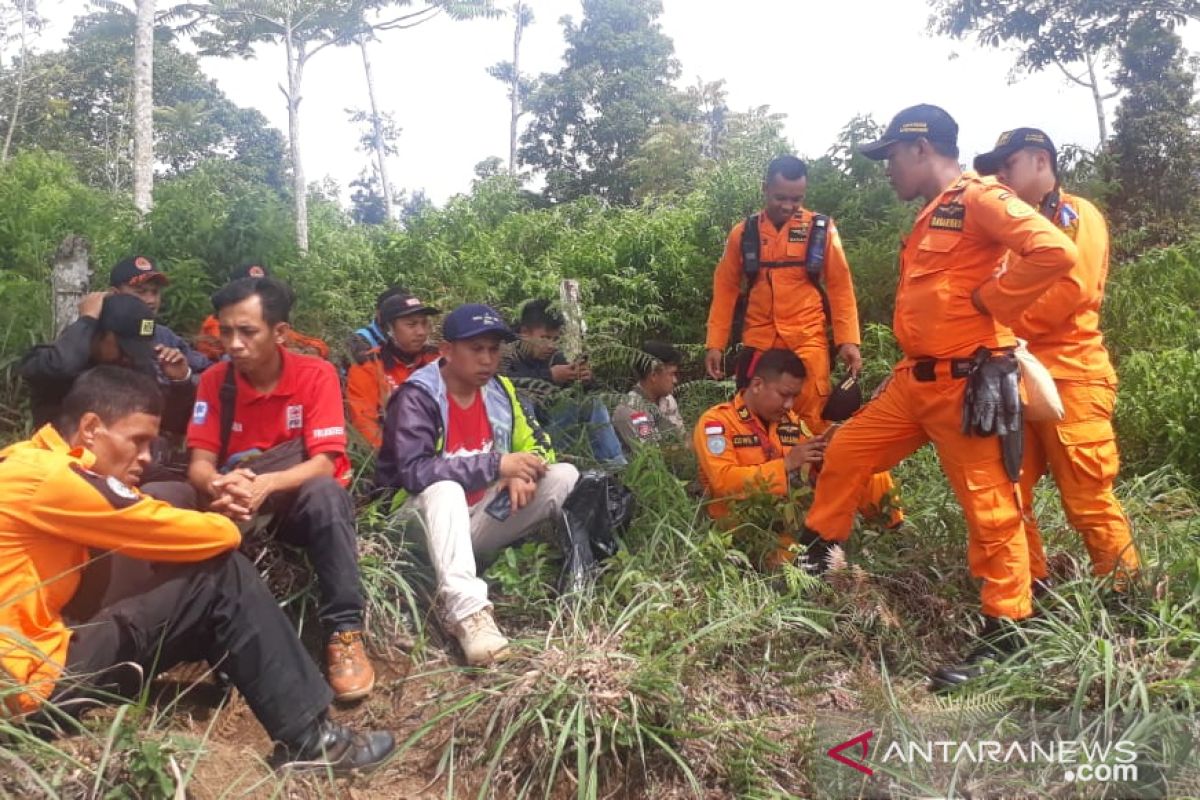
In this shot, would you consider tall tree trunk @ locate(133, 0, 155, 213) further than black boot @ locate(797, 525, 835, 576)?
Yes

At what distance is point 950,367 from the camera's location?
2955mm

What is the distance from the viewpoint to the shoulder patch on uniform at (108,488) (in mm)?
2207

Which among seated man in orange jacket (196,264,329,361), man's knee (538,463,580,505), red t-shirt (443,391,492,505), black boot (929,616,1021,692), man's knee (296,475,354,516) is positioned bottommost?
black boot (929,616,1021,692)

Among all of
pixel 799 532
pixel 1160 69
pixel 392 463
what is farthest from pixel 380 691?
pixel 1160 69

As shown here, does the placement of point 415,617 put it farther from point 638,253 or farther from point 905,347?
point 638,253

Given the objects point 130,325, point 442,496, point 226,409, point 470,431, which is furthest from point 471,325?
point 130,325

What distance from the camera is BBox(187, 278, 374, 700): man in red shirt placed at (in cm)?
280

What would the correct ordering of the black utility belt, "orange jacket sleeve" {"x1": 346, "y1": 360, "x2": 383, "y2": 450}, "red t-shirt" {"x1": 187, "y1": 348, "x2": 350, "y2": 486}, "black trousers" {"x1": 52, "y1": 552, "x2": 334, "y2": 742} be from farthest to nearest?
"orange jacket sleeve" {"x1": 346, "y1": 360, "x2": 383, "y2": 450}
"red t-shirt" {"x1": 187, "y1": 348, "x2": 350, "y2": 486}
the black utility belt
"black trousers" {"x1": 52, "y1": 552, "x2": 334, "y2": 742}

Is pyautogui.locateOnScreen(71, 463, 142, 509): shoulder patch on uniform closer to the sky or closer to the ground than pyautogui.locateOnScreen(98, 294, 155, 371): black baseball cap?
closer to the ground

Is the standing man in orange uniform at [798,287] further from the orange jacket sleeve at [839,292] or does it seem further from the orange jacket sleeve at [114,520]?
the orange jacket sleeve at [114,520]

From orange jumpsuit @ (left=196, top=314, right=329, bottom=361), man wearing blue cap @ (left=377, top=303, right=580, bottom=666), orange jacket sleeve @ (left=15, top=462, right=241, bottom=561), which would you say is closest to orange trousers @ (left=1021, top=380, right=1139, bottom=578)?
man wearing blue cap @ (left=377, top=303, right=580, bottom=666)

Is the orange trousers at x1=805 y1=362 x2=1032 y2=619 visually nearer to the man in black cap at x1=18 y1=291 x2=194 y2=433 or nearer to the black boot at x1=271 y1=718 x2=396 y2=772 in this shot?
the black boot at x1=271 y1=718 x2=396 y2=772

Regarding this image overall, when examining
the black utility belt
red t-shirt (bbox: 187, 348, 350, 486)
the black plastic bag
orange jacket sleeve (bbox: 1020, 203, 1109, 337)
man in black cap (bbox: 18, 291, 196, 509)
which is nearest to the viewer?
the black utility belt

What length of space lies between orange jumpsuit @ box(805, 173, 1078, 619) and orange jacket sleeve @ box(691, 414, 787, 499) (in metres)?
0.55
